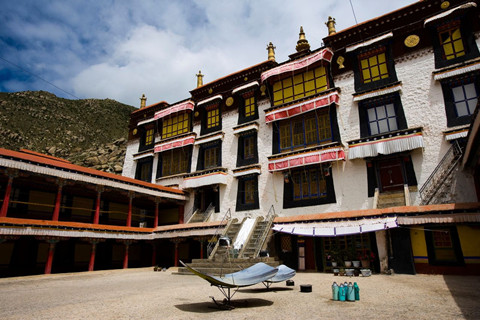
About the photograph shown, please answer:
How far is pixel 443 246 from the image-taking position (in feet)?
43.1

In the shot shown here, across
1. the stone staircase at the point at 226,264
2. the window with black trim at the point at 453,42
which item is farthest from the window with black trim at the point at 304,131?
the stone staircase at the point at 226,264

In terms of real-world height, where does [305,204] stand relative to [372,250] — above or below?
above

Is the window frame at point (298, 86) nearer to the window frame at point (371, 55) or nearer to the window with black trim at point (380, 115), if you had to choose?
the window frame at point (371, 55)

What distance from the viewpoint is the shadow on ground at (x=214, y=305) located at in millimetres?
7501

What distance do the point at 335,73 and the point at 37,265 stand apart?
23.0 metres

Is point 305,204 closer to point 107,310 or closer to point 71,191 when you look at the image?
point 107,310

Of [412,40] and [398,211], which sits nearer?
[398,211]

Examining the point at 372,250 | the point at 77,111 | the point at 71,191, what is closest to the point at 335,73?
the point at 372,250

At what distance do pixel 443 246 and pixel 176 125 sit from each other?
2212 centimetres

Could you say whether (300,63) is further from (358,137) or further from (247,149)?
(247,149)

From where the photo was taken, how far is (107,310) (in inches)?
294

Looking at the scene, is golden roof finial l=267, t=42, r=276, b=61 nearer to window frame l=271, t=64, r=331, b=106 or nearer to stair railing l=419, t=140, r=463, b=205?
window frame l=271, t=64, r=331, b=106

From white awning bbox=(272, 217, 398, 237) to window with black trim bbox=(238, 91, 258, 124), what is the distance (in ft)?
32.3

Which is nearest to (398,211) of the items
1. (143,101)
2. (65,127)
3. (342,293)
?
(342,293)
